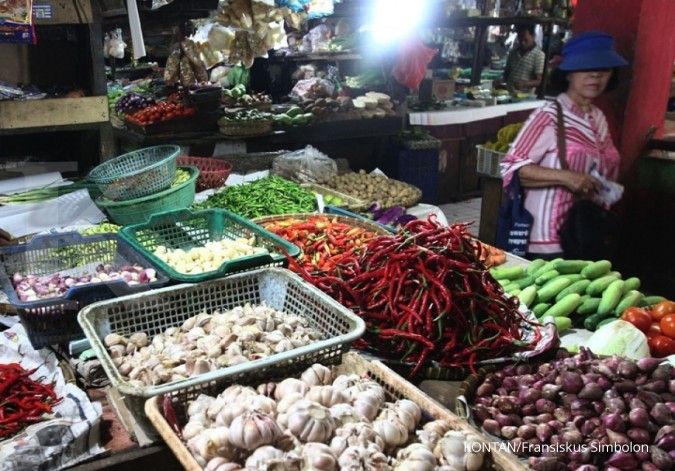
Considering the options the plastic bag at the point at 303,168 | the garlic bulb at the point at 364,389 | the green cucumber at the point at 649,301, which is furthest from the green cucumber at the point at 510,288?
the plastic bag at the point at 303,168

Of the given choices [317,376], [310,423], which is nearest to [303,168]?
[317,376]

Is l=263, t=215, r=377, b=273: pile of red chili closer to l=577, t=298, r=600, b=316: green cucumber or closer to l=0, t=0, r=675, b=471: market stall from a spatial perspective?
l=0, t=0, r=675, b=471: market stall

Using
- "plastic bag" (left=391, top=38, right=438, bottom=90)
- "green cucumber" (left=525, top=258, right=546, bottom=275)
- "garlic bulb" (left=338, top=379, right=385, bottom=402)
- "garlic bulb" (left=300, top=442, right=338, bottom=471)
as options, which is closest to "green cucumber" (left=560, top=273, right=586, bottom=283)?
"green cucumber" (left=525, top=258, right=546, bottom=275)

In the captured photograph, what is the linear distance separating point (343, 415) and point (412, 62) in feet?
22.1

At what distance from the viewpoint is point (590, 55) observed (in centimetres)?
427

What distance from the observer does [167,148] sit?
178 inches

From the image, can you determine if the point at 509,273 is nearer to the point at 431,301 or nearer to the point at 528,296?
the point at 528,296

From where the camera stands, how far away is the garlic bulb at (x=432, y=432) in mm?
1695

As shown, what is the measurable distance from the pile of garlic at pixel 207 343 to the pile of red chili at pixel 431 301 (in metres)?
0.37

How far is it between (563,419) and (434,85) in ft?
25.5

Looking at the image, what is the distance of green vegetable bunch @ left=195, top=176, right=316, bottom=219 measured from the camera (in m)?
4.54

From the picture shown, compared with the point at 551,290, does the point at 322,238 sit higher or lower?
higher

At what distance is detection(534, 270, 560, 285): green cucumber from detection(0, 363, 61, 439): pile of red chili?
8.38 ft

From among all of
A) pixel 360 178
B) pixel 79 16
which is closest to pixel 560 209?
pixel 360 178
